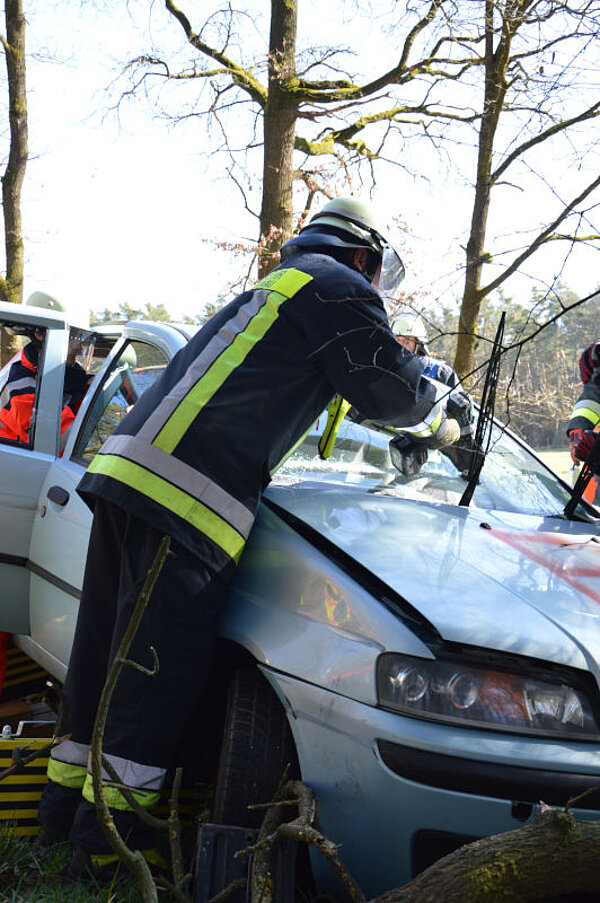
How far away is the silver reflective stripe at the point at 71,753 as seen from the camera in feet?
7.98

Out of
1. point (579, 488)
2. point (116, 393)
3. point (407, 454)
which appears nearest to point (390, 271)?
point (407, 454)

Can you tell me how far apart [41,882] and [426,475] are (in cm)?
183

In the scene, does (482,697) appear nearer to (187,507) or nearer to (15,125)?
(187,507)

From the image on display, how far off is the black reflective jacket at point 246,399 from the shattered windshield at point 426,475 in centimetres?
46

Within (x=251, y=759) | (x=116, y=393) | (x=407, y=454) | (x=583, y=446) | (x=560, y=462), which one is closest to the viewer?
(x=251, y=759)

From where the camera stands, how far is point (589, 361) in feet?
15.3

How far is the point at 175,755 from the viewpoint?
93.3 inches

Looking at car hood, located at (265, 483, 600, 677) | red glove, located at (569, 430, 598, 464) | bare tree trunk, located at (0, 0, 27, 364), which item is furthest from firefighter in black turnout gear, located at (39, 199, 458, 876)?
bare tree trunk, located at (0, 0, 27, 364)

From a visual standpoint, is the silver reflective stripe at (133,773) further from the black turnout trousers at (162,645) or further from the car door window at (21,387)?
the car door window at (21,387)

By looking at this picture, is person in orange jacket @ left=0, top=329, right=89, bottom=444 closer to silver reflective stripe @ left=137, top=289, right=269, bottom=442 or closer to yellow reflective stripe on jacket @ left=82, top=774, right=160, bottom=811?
silver reflective stripe @ left=137, top=289, right=269, bottom=442

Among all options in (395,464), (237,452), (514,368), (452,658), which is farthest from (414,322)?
(452,658)

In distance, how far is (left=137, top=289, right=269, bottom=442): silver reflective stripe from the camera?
2.32 m

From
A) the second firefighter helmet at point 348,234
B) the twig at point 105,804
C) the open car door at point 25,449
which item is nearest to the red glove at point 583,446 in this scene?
the second firefighter helmet at point 348,234

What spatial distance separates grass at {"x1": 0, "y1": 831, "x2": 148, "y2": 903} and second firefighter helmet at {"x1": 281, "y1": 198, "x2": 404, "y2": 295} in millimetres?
1969
